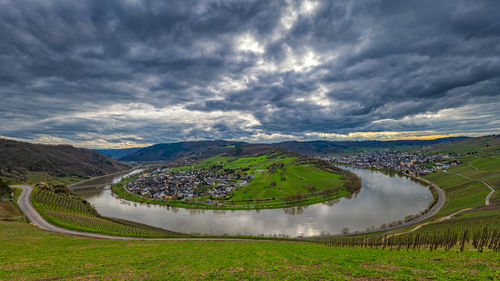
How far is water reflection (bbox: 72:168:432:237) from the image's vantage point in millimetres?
60375

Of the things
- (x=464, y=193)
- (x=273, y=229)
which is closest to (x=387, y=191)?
(x=464, y=193)

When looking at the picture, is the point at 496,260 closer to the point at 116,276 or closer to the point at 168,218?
the point at 116,276

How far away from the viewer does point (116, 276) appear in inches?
635

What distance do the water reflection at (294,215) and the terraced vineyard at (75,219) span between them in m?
13.7

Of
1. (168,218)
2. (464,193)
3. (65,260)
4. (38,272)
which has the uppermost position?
(38,272)

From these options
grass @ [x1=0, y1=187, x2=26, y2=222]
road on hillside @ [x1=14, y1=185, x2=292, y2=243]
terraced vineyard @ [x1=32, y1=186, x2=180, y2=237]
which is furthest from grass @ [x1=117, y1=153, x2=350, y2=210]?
grass @ [x1=0, y1=187, x2=26, y2=222]

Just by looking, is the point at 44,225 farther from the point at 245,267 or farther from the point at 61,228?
the point at 245,267

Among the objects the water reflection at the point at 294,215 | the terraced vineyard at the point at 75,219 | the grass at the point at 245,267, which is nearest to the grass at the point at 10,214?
the terraced vineyard at the point at 75,219

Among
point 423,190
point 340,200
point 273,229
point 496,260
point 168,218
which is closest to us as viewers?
point 496,260

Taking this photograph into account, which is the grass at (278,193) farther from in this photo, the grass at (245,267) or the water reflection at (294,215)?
the grass at (245,267)

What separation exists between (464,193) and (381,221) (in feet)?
151

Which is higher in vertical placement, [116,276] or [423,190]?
[116,276]

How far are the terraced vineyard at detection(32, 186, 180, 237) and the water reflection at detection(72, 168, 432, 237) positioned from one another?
1368 cm

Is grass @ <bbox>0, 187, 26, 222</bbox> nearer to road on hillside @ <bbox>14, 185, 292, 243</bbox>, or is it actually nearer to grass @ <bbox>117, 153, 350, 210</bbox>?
road on hillside @ <bbox>14, 185, 292, 243</bbox>
